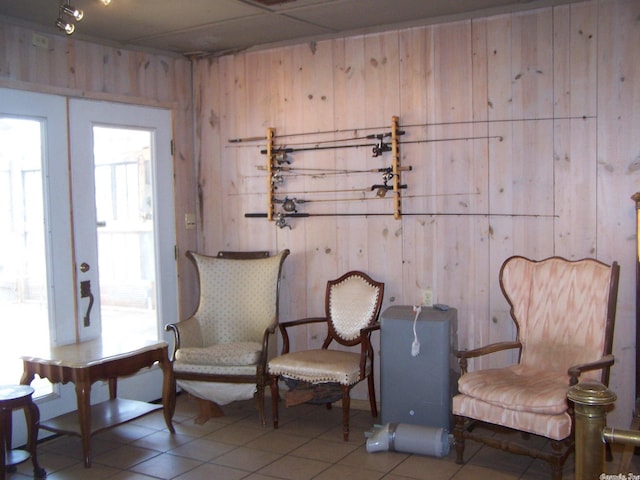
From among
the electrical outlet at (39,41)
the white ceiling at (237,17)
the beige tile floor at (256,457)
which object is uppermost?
the white ceiling at (237,17)

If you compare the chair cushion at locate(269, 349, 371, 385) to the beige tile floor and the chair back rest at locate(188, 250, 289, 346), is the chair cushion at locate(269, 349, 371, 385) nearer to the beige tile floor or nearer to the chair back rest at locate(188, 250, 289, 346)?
the beige tile floor

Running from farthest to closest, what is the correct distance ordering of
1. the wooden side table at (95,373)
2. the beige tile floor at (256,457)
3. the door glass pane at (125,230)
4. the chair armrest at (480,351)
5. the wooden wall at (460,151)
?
the door glass pane at (125,230) < the wooden wall at (460,151) < the chair armrest at (480,351) < the wooden side table at (95,373) < the beige tile floor at (256,457)

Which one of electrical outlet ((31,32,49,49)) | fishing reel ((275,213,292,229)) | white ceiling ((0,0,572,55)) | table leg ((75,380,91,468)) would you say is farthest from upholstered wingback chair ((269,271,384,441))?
electrical outlet ((31,32,49,49))

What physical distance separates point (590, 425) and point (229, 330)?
3.04m

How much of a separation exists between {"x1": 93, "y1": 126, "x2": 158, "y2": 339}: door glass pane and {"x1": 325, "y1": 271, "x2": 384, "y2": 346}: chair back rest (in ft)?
4.31

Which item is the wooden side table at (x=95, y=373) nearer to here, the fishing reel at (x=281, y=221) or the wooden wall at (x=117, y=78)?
the wooden wall at (x=117, y=78)

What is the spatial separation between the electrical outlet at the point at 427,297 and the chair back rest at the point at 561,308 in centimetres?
57

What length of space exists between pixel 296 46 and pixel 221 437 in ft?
8.72

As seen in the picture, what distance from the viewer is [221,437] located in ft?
12.9

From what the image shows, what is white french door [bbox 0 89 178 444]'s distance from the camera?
388 centimetres

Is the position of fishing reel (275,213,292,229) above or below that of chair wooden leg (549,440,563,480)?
above

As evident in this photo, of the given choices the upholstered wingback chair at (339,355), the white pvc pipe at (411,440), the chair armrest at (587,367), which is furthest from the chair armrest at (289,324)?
the chair armrest at (587,367)

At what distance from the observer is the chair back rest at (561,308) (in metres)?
3.45

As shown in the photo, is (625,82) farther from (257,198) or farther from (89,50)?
(89,50)
